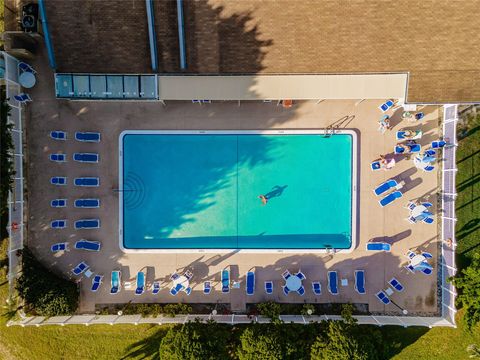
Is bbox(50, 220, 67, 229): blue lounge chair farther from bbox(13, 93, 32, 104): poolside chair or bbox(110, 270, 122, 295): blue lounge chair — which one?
bbox(13, 93, 32, 104): poolside chair

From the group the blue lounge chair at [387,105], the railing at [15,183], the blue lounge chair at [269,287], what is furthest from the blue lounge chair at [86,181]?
the blue lounge chair at [387,105]

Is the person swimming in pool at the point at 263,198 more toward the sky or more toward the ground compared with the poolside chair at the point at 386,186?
more toward the ground

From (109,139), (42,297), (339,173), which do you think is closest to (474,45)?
(339,173)

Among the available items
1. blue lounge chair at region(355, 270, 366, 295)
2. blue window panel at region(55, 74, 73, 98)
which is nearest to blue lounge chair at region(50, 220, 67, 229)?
blue window panel at region(55, 74, 73, 98)

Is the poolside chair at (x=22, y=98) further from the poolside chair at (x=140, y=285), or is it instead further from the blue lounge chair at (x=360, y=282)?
the blue lounge chair at (x=360, y=282)

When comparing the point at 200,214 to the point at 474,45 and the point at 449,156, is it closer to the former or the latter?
the point at 449,156

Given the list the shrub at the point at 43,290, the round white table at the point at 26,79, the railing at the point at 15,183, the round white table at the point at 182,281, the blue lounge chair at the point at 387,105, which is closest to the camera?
the shrub at the point at 43,290

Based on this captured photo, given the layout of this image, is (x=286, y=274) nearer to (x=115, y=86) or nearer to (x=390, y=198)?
(x=390, y=198)

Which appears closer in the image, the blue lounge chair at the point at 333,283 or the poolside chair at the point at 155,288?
the blue lounge chair at the point at 333,283
